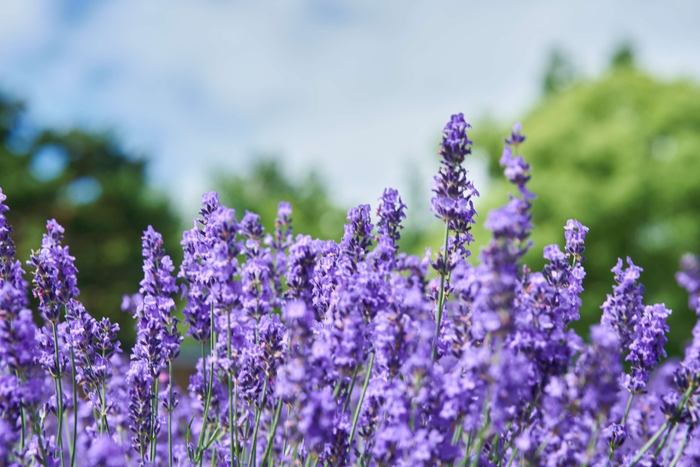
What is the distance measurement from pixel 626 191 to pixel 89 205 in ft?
54.0

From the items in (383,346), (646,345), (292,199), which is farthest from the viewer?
(292,199)

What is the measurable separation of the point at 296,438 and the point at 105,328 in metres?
1.03

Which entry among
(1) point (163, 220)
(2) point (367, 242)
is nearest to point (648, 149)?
(1) point (163, 220)

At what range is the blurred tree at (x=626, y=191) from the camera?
16.0m

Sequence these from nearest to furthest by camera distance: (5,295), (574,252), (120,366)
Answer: (5,295)
(574,252)
(120,366)

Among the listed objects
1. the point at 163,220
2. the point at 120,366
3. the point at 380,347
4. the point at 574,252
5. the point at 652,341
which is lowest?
the point at 380,347

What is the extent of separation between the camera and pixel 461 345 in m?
1.90

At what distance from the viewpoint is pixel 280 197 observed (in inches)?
1369

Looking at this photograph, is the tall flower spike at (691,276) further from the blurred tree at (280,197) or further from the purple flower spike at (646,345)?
the blurred tree at (280,197)

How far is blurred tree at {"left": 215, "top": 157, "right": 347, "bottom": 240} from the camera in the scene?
29953mm

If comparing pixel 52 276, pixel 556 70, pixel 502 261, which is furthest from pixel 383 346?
pixel 556 70

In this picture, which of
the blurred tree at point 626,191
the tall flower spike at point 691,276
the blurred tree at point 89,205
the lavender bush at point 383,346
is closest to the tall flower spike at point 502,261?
the lavender bush at point 383,346

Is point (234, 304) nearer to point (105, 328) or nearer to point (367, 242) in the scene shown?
point (367, 242)

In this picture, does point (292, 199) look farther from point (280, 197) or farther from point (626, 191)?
point (626, 191)
